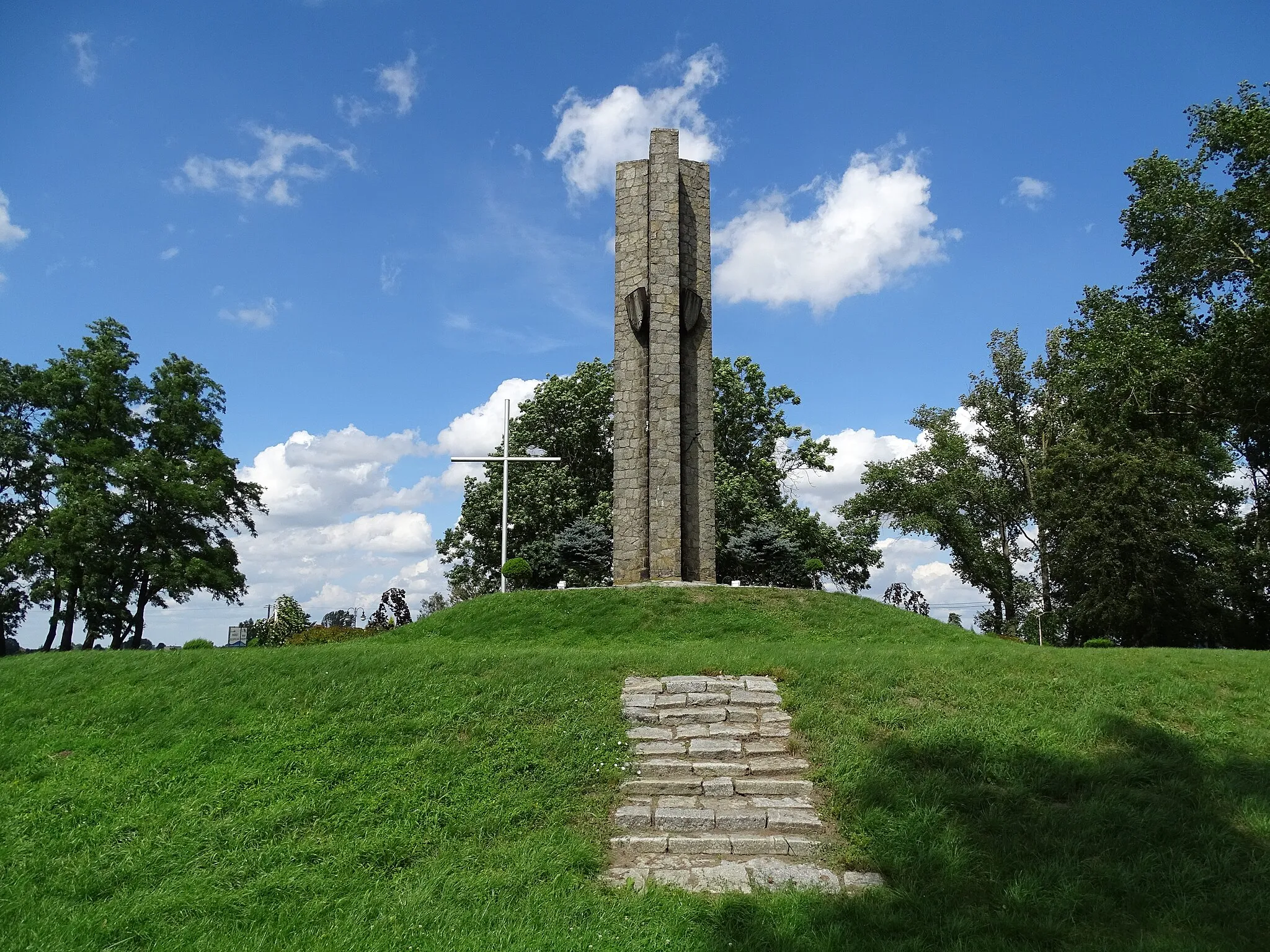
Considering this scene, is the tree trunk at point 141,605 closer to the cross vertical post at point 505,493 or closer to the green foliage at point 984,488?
the cross vertical post at point 505,493

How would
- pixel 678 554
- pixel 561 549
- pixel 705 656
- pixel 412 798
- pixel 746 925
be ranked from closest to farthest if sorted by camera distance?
pixel 746 925 < pixel 412 798 < pixel 705 656 < pixel 678 554 < pixel 561 549

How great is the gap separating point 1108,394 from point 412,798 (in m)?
20.3

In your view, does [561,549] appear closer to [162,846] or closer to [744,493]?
[744,493]

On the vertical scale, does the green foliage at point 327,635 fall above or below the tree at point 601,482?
below

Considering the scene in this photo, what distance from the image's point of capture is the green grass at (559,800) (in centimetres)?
595

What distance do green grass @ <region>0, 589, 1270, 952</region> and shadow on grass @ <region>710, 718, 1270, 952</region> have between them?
0.08 ft

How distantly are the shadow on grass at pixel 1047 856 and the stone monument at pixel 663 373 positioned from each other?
10339 mm

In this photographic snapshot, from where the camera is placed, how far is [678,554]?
18.4m

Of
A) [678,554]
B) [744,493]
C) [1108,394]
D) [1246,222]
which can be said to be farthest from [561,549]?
[1246,222]

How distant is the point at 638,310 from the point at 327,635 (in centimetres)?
1011

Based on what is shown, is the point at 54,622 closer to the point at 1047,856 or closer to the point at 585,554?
the point at 585,554

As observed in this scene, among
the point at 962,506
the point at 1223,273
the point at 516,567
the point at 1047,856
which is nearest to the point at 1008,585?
the point at 962,506

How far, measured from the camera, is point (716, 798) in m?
8.01

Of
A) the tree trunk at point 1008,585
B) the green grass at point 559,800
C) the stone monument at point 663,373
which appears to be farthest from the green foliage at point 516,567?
the tree trunk at point 1008,585
